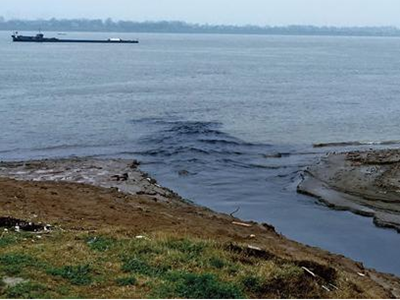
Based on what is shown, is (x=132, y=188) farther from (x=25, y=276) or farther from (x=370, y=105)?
(x=370, y=105)

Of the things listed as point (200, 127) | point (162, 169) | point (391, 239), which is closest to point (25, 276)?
point (391, 239)

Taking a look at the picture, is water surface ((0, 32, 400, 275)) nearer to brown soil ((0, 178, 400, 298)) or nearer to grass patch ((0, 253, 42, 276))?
brown soil ((0, 178, 400, 298))

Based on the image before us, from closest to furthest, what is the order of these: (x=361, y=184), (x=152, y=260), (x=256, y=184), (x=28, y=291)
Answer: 1. (x=28, y=291)
2. (x=152, y=260)
3. (x=361, y=184)
4. (x=256, y=184)

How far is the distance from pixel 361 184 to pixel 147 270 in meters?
14.4

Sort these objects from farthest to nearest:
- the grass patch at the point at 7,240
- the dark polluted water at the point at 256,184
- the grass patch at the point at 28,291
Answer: the dark polluted water at the point at 256,184 < the grass patch at the point at 7,240 < the grass patch at the point at 28,291

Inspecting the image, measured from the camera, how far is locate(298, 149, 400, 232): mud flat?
63.8 feet

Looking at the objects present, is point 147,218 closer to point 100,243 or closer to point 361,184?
point 100,243

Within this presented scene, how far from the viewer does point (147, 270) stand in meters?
9.26

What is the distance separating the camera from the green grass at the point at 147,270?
27.5 feet

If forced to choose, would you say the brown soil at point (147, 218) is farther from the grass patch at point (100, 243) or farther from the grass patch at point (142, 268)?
the grass patch at point (142, 268)

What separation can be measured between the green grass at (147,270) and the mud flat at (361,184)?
9.12 metres

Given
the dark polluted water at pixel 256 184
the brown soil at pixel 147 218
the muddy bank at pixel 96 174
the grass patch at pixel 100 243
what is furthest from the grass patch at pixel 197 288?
the muddy bank at pixel 96 174

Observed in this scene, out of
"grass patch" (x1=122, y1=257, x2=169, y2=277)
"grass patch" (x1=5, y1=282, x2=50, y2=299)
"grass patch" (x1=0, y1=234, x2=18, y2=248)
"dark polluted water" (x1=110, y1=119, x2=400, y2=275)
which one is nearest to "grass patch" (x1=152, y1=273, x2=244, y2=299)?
"grass patch" (x1=122, y1=257, x2=169, y2=277)

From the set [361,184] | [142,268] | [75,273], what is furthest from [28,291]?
[361,184]
